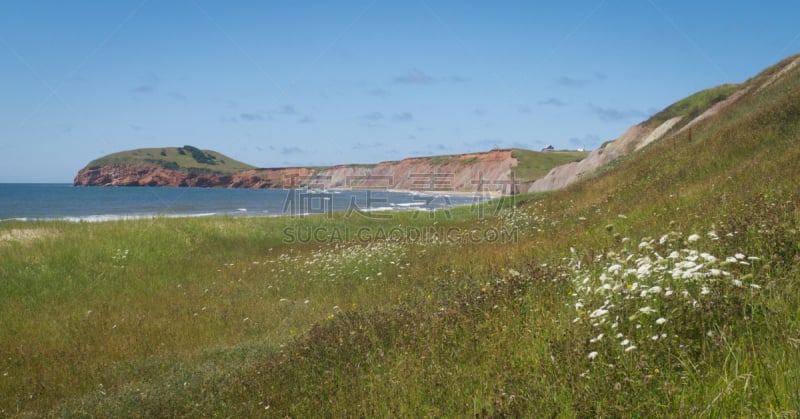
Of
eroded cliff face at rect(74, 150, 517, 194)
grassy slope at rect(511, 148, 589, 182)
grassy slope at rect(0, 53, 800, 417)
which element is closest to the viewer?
grassy slope at rect(0, 53, 800, 417)

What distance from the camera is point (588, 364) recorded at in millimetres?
4199

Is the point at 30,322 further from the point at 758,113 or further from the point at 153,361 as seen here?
the point at 758,113

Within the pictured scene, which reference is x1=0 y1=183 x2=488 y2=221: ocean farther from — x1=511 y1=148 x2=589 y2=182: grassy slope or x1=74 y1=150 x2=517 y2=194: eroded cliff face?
x1=74 y1=150 x2=517 y2=194: eroded cliff face

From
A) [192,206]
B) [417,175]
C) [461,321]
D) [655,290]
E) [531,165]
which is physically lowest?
[461,321]

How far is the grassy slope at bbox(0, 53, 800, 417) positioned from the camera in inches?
150

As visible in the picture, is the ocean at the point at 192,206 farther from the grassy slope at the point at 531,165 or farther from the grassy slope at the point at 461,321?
the grassy slope at the point at 531,165

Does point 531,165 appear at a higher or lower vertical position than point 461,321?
higher

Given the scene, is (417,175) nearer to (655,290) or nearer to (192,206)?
(192,206)

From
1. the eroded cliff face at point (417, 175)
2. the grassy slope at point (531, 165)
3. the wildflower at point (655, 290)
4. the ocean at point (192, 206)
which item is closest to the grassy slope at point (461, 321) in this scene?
the wildflower at point (655, 290)

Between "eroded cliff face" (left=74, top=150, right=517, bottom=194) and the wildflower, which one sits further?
"eroded cliff face" (left=74, top=150, right=517, bottom=194)

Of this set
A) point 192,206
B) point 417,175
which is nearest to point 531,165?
point 417,175

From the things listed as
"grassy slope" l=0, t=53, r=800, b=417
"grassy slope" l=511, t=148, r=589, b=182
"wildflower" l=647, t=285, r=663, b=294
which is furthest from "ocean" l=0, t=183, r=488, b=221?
"wildflower" l=647, t=285, r=663, b=294

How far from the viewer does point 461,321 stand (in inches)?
245

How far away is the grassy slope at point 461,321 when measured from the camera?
12.5 ft
